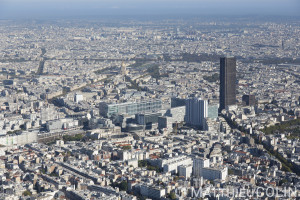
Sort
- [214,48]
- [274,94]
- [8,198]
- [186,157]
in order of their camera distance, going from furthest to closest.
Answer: [214,48] → [274,94] → [186,157] → [8,198]

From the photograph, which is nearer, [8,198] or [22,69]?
[8,198]

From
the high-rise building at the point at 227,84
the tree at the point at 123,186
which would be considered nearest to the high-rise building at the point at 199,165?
the tree at the point at 123,186

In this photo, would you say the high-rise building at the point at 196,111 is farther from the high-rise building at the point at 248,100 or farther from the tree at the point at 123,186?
the tree at the point at 123,186

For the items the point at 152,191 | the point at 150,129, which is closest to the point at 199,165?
the point at 152,191

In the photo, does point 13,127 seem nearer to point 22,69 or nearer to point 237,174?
point 237,174

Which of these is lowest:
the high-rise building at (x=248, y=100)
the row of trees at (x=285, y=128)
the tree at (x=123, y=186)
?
the row of trees at (x=285, y=128)

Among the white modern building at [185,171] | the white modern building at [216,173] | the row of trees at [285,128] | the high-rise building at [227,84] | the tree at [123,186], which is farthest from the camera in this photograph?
the high-rise building at [227,84]

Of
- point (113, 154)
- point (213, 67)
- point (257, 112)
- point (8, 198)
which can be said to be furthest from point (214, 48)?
point (8, 198)
